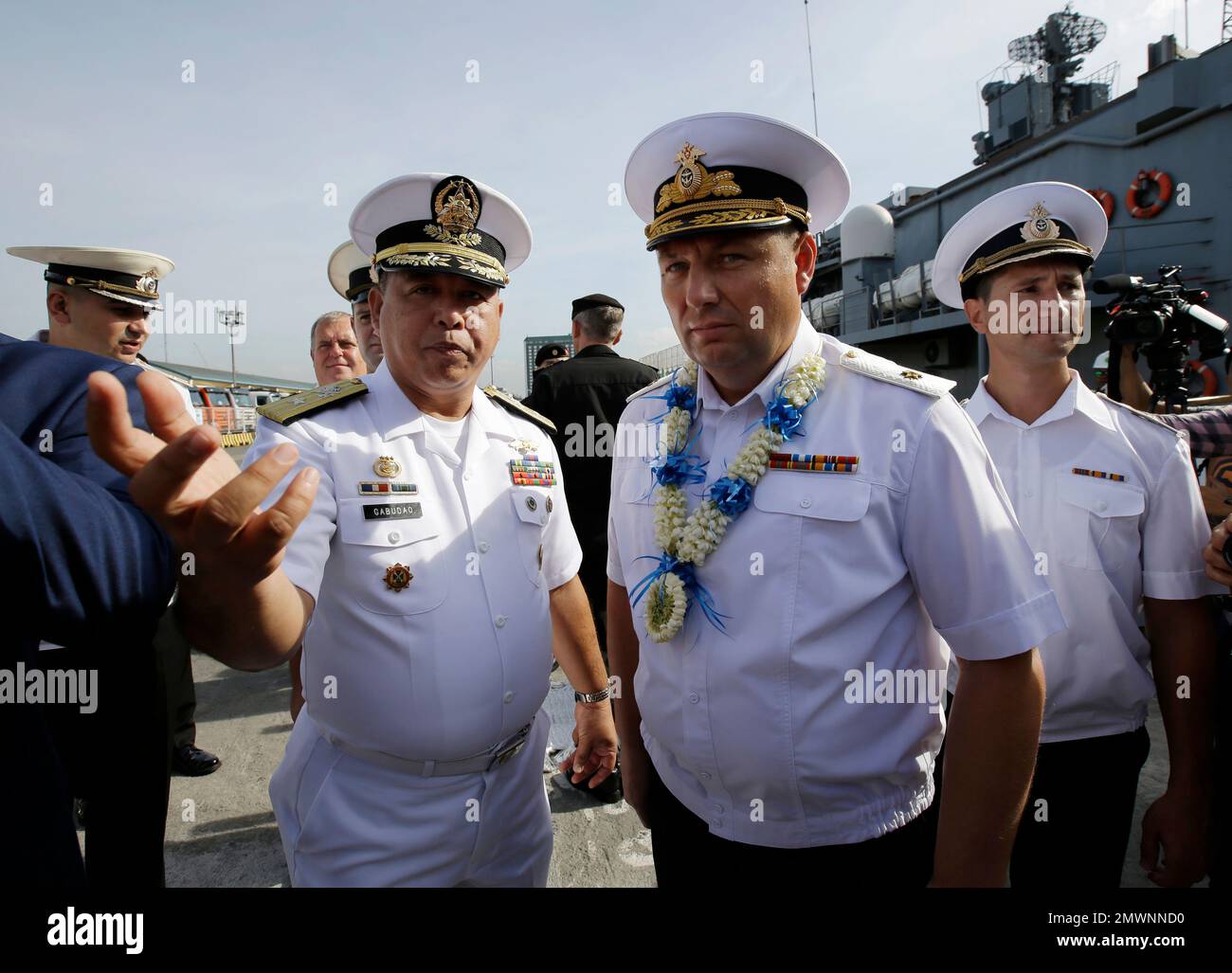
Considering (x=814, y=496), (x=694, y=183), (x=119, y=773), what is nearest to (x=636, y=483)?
(x=814, y=496)

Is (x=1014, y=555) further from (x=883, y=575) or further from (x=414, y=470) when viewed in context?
(x=414, y=470)

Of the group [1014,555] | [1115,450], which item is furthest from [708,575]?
[1115,450]

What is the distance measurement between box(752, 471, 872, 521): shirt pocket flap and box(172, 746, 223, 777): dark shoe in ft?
11.9

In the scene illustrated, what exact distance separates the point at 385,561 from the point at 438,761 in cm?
54

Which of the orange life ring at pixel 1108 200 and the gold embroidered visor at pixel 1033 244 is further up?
the orange life ring at pixel 1108 200

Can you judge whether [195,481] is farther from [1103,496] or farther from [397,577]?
[1103,496]

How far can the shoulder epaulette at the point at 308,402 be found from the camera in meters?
1.79

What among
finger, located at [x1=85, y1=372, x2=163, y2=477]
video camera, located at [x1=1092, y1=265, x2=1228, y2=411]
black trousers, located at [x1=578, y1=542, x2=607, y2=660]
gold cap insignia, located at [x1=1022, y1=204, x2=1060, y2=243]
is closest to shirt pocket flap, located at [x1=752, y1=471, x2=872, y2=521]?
finger, located at [x1=85, y1=372, x2=163, y2=477]

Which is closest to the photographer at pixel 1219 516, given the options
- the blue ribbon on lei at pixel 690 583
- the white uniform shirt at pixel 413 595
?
the blue ribbon on lei at pixel 690 583

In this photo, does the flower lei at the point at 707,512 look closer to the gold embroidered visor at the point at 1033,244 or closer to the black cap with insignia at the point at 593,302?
the gold embroidered visor at the point at 1033,244

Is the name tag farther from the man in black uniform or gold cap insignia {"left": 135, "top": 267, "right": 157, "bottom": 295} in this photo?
gold cap insignia {"left": 135, "top": 267, "right": 157, "bottom": 295}

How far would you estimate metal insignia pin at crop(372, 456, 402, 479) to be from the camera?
5.93ft

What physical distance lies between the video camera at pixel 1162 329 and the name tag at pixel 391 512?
326 cm
